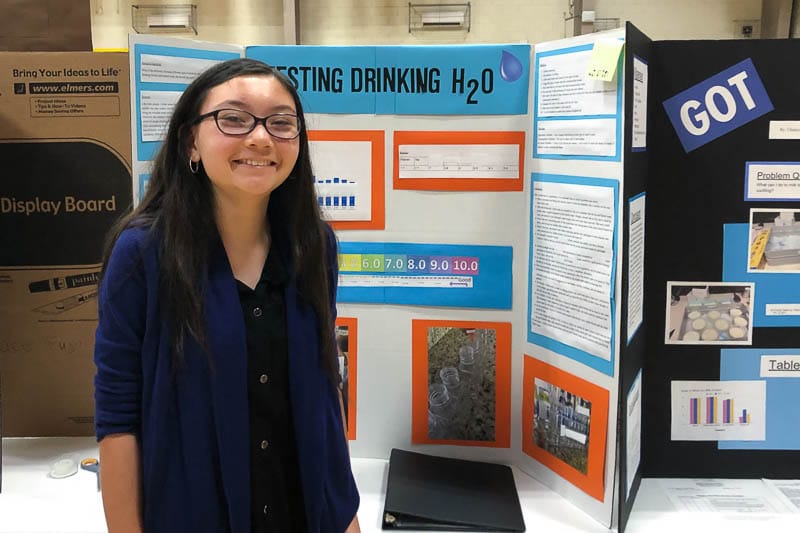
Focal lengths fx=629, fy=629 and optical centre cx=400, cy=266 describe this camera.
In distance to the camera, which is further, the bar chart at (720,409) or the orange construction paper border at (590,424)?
the bar chart at (720,409)

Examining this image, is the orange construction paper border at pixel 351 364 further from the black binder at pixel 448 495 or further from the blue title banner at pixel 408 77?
the blue title banner at pixel 408 77

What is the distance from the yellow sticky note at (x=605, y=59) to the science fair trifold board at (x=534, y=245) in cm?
12

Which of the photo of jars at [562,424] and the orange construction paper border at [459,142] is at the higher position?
the orange construction paper border at [459,142]

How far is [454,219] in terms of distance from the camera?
154 centimetres

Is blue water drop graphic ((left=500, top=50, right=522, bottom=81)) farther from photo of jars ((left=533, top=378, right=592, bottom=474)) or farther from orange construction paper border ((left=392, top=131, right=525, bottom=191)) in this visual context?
photo of jars ((left=533, top=378, right=592, bottom=474))

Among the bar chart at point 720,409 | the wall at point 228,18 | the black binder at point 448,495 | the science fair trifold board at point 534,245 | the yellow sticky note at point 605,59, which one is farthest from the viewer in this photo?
the wall at point 228,18

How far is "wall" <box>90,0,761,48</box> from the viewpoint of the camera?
4.09m

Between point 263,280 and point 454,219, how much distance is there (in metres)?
0.60

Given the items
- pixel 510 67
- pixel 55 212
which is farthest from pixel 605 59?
pixel 55 212

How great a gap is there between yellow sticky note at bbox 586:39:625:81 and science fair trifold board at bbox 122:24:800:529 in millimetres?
119

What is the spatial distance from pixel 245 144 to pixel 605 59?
0.72m

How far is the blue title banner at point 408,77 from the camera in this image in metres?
1.49

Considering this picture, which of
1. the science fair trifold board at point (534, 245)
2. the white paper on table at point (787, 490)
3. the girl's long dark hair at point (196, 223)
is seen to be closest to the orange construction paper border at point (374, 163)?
the science fair trifold board at point (534, 245)

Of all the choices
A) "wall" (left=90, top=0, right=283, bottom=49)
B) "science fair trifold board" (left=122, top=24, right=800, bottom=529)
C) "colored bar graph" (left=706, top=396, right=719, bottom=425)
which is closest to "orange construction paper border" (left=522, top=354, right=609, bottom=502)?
"science fair trifold board" (left=122, top=24, right=800, bottom=529)
